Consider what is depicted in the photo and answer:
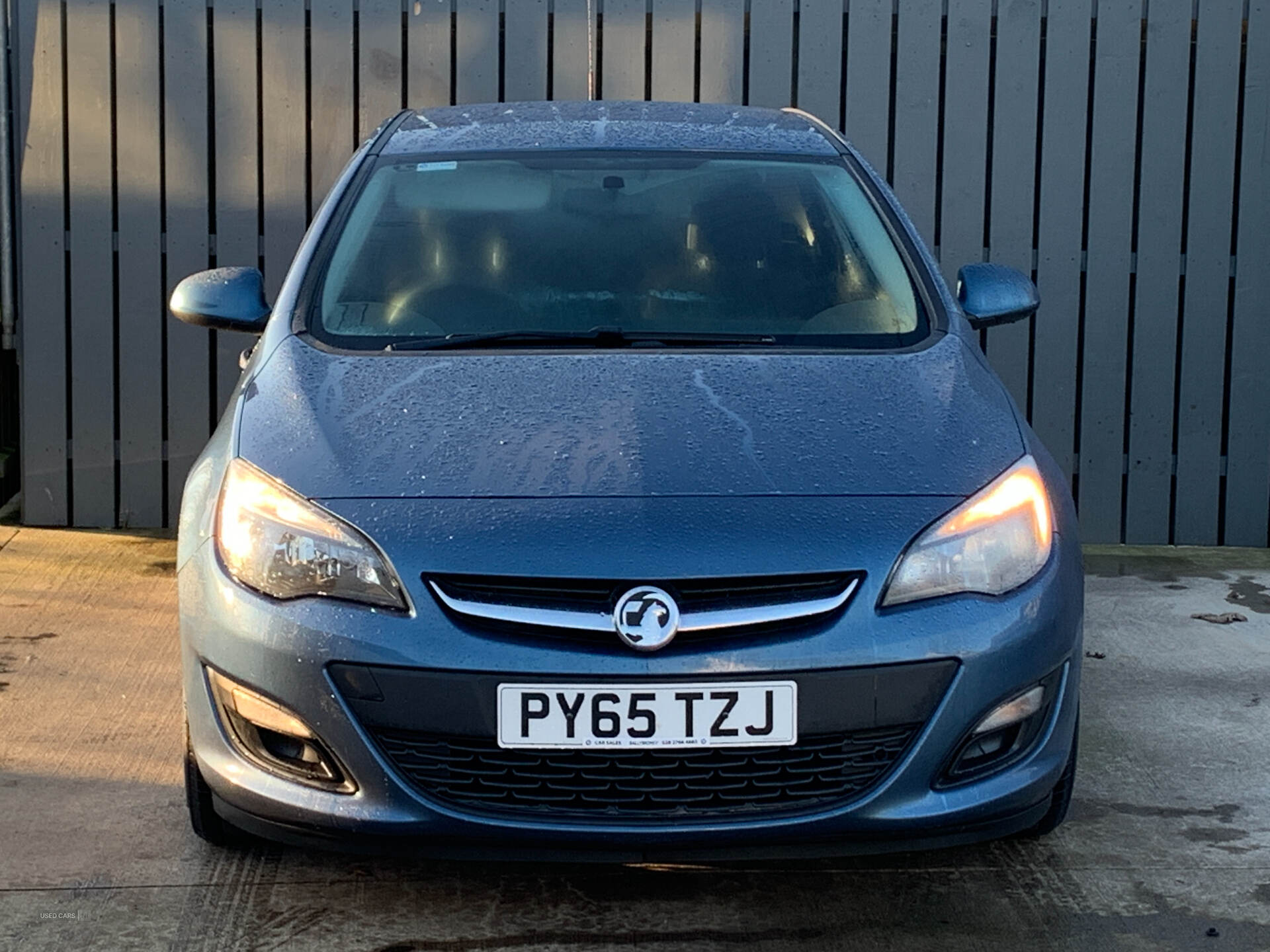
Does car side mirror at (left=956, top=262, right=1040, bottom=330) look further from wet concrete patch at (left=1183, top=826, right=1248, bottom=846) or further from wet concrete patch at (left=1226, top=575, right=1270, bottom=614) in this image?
wet concrete patch at (left=1226, top=575, right=1270, bottom=614)

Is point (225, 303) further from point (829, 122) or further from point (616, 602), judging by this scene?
point (829, 122)

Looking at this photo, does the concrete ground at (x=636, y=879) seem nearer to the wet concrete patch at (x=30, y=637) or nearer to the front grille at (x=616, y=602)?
the wet concrete patch at (x=30, y=637)

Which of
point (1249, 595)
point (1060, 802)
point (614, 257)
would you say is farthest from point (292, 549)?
point (1249, 595)

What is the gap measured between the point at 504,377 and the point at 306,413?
1.26 feet

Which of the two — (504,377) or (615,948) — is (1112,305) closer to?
(504,377)

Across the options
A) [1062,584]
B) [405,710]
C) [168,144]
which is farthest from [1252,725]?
[168,144]

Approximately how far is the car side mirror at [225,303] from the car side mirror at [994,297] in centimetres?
158

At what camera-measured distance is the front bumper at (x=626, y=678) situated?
278cm

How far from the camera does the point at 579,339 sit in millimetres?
3660

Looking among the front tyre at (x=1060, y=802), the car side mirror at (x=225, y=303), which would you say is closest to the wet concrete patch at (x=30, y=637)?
the car side mirror at (x=225, y=303)

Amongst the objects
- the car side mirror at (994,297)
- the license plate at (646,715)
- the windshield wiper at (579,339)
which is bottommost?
the license plate at (646,715)

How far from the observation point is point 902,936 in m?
3.14

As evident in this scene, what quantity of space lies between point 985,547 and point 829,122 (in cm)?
401

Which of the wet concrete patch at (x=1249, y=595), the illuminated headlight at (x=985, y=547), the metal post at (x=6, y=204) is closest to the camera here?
the illuminated headlight at (x=985, y=547)
